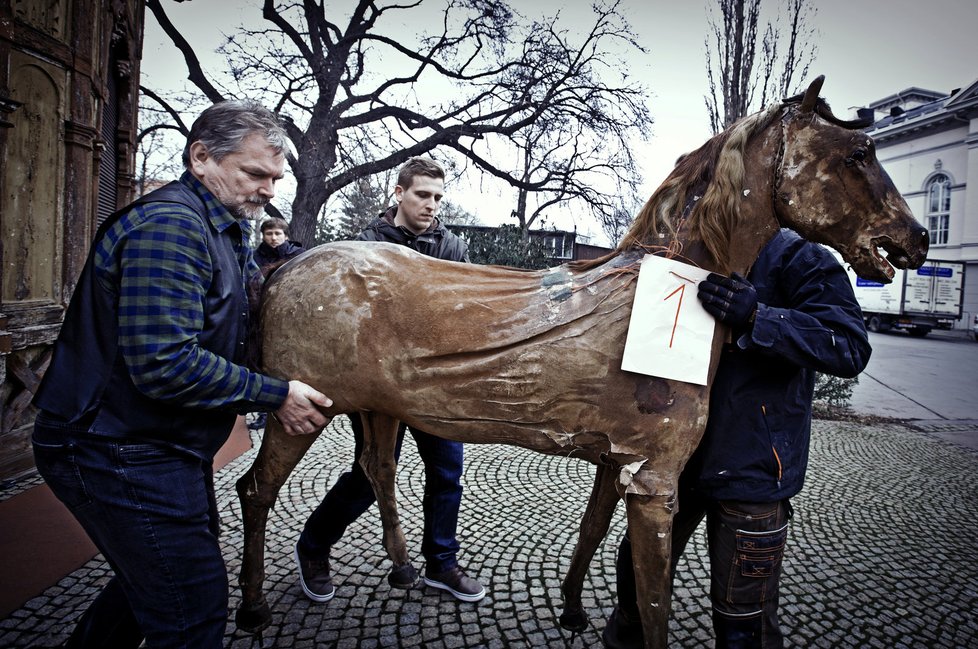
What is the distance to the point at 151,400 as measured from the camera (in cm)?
141

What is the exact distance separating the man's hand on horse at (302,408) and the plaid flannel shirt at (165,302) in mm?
167

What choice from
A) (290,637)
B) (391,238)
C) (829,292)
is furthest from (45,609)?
(829,292)

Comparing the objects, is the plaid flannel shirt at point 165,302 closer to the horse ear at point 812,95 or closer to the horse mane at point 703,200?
the horse mane at point 703,200

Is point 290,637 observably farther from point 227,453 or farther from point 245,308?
point 227,453

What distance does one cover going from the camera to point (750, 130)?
5.32 feet

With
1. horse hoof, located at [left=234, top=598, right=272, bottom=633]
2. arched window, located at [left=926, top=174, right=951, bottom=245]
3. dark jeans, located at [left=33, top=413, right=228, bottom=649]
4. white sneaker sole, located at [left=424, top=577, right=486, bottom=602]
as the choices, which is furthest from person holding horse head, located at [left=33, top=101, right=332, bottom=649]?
arched window, located at [left=926, top=174, right=951, bottom=245]

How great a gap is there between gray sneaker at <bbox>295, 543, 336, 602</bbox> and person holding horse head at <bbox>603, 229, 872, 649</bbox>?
1952mm

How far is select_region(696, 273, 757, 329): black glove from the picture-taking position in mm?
1577

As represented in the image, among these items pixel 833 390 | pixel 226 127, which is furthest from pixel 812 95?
pixel 833 390

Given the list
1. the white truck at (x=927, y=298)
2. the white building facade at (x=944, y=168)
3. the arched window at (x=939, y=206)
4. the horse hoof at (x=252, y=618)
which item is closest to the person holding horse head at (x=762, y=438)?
the horse hoof at (x=252, y=618)

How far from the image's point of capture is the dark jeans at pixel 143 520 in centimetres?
137

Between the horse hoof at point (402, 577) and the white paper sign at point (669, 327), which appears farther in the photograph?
the horse hoof at point (402, 577)

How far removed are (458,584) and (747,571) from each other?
5.07 feet

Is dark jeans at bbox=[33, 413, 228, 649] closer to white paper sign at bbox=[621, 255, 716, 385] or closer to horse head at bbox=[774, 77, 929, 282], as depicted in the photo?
white paper sign at bbox=[621, 255, 716, 385]
